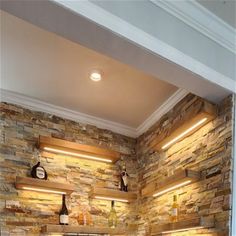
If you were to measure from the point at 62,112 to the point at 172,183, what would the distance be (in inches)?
56.7

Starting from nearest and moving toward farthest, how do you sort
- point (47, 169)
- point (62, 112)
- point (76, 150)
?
point (47, 169)
point (76, 150)
point (62, 112)

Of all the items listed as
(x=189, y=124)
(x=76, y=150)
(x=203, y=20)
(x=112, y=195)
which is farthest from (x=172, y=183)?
(x=203, y=20)

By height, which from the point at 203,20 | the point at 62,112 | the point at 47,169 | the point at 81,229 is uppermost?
the point at 203,20

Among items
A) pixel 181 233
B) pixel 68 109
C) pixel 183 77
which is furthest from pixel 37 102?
pixel 181 233

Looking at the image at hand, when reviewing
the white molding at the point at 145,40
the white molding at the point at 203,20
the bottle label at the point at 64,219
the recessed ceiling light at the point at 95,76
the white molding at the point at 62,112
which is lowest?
the bottle label at the point at 64,219

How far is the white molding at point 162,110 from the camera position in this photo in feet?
10.6

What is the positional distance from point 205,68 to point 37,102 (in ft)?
6.00

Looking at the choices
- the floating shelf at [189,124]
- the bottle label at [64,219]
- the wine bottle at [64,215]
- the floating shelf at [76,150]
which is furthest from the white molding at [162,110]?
the bottle label at [64,219]

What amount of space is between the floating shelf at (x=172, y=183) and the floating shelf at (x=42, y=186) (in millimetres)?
800

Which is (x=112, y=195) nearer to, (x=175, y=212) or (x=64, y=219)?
(x=64, y=219)

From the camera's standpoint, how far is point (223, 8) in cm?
243

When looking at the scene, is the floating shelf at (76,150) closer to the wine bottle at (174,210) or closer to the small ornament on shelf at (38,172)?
the small ornament on shelf at (38,172)

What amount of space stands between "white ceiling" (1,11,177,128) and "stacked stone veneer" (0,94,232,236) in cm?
23

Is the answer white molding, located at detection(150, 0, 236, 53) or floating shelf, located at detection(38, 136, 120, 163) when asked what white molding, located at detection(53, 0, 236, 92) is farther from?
floating shelf, located at detection(38, 136, 120, 163)
